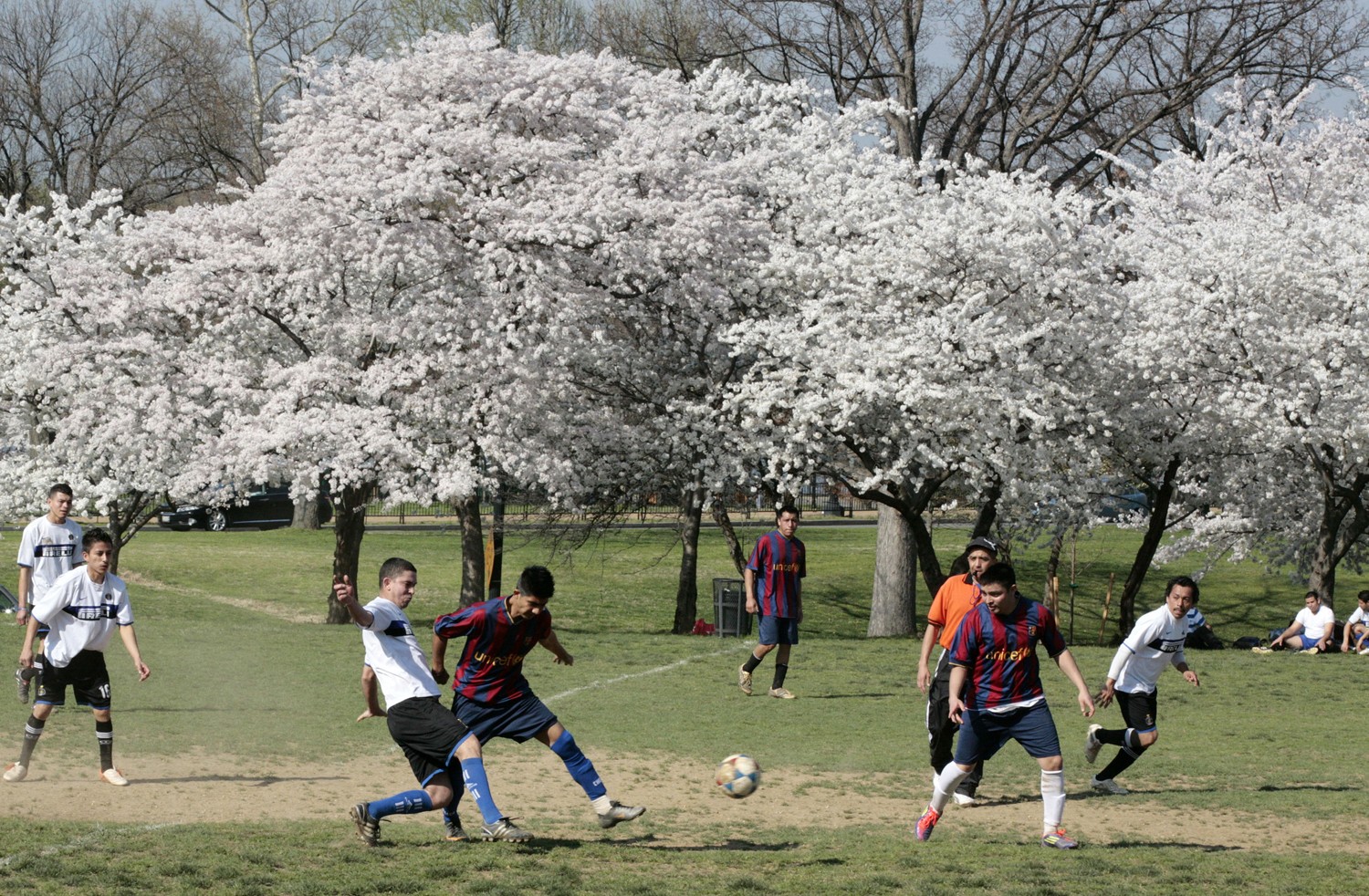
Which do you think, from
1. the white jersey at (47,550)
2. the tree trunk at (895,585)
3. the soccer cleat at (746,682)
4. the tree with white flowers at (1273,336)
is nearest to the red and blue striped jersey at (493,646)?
the white jersey at (47,550)

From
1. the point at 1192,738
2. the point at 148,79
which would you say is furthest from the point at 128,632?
the point at 148,79

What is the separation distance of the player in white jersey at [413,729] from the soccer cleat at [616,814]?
0.59 metres

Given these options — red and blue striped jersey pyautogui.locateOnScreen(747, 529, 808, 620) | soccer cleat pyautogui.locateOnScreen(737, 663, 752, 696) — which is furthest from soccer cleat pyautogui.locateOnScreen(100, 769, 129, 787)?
soccer cleat pyautogui.locateOnScreen(737, 663, 752, 696)

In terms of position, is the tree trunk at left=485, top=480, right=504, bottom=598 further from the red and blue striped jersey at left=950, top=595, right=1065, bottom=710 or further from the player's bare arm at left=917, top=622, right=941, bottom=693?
the red and blue striped jersey at left=950, top=595, right=1065, bottom=710

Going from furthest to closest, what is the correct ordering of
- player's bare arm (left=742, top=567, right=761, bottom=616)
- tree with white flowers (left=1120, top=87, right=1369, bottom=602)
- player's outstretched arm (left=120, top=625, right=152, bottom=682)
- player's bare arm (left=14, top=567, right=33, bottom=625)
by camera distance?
1. tree with white flowers (left=1120, top=87, right=1369, bottom=602)
2. player's bare arm (left=742, top=567, right=761, bottom=616)
3. player's bare arm (left=14, top=567, right=33, bottom=625)
4. player's outstretched arm (left=120, top=625, right=152, bottom=682)

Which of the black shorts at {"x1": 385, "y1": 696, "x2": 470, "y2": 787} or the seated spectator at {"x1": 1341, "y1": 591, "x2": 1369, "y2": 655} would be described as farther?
the seated spectator at {"x1": 1341, "y1": 591, "x2": 1369, "y2": 655}

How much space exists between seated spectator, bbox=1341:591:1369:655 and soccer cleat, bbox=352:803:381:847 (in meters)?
17.3

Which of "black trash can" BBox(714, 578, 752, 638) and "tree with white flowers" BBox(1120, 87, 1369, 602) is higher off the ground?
"tree with white flowers" BBox(1120, 87, 1369, 602)

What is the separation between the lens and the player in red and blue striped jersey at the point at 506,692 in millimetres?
8023

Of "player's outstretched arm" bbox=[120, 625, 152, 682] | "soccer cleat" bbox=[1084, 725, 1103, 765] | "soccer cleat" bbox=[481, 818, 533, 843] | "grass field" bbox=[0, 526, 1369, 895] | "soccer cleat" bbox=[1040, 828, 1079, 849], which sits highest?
"player's outstretched arm" bbox=[120, 625, 152, 682]

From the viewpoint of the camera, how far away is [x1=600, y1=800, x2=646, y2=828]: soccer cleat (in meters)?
8.09

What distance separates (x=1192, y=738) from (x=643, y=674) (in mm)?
5808

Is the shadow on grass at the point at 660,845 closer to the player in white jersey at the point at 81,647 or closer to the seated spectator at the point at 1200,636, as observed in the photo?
the player in white jersey at the point at 81,647

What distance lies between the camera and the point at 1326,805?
976 cm
